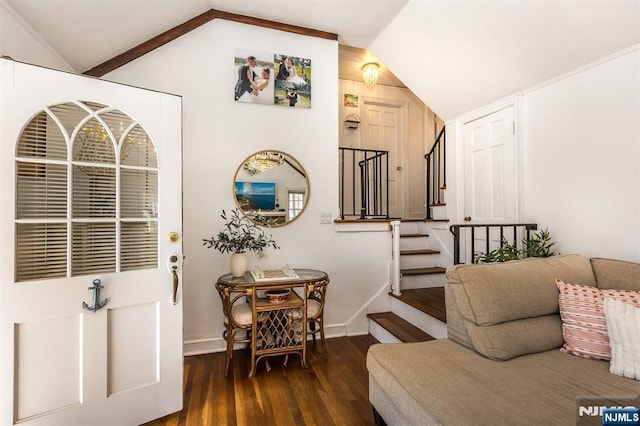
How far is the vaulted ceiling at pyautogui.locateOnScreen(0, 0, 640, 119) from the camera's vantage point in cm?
206

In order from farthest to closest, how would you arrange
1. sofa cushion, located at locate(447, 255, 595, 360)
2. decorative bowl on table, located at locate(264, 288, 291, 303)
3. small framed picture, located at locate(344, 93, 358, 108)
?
small framed picture, located at locate(344, 93, 358, 108)
decorative bowl on table, located at locate(264, 288, 291, 303)
sofa cushion, located at locate(447, 255, 595, 360)

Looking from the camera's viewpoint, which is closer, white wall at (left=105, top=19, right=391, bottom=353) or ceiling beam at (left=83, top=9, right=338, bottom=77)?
ceiling beam at (left=83, top=9, right=338, bottom=77)

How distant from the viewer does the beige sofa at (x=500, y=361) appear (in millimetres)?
1190

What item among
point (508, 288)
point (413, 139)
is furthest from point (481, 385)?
point (413, 139)

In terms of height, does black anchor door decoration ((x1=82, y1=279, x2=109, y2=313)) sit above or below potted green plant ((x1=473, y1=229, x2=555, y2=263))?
below

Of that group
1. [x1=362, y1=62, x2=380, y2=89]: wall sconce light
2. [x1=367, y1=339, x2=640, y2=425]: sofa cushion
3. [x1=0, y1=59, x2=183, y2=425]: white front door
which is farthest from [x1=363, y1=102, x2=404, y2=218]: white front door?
[x1=0, y1=59, x2=183, y2=425]: white front door

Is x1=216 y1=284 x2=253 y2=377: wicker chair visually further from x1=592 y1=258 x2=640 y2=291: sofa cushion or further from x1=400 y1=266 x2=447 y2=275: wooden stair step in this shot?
x1=592 y1=258 x2=640 y2=291: sofa cushion

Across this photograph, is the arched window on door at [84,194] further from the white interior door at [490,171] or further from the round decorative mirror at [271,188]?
the white interior door at [490,171]

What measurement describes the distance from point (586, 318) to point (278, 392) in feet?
6.48

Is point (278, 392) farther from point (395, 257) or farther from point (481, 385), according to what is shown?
point (395, 257)

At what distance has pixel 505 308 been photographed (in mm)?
1646

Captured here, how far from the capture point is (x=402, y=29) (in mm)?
3002

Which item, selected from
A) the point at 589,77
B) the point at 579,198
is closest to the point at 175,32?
the point at 589,77

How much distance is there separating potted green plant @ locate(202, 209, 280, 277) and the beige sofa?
1.38 m
